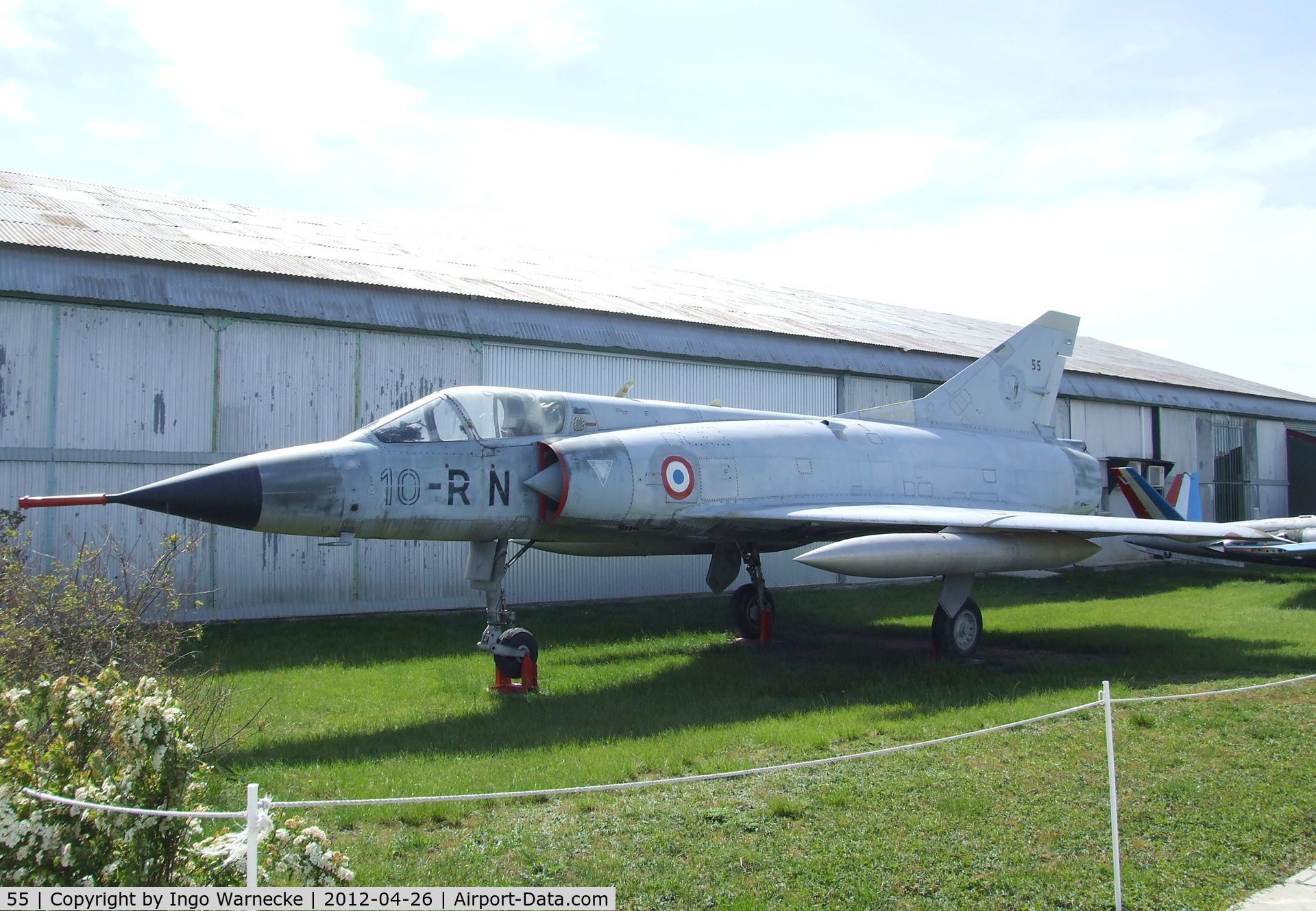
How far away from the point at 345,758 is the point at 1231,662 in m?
9.78

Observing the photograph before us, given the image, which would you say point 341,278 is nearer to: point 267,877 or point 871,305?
point 267,877

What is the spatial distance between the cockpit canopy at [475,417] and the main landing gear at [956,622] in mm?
5211

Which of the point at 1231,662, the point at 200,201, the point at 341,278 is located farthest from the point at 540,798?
the point at 200,201

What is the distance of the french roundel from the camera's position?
36.5ft

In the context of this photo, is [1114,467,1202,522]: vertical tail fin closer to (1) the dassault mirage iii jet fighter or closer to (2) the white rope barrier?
(1) the dassault mirage iii jet fighter

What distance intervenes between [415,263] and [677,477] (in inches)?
392

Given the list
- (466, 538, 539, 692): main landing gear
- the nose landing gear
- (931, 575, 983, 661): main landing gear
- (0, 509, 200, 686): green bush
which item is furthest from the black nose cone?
(931, 575, 983, 661): main landing gear

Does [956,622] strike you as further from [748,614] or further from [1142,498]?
[1142,498]

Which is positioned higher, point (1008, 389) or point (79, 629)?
point (1008, 389)

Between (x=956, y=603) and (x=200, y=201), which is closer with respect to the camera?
(x=956, y=603)

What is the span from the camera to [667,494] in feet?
36.3

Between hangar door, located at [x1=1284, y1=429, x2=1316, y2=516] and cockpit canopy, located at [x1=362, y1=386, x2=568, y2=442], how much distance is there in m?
29.5

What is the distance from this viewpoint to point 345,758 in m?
7.18

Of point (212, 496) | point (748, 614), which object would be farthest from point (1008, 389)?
point (212, 496)
